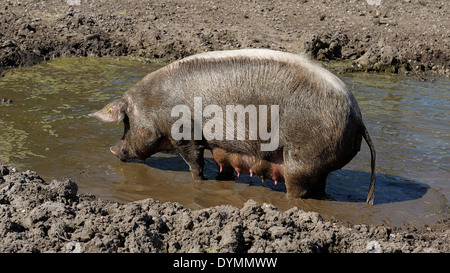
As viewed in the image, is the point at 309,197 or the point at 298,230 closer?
the point at 298,230

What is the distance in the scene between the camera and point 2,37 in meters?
12.6

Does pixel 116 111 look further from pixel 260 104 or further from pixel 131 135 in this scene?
pixel 260 104

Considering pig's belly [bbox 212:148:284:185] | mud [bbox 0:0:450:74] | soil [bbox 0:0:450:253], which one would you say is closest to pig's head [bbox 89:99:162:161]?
pig's belly [bbox 212:148:284:185]

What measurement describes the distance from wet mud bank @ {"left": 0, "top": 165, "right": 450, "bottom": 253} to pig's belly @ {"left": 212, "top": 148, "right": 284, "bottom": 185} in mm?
1059

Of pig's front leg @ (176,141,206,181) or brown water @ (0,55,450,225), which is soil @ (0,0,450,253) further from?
pig's front leg @ (176,141,206,181)

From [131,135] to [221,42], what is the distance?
707cm

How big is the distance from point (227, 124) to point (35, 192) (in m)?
2.22

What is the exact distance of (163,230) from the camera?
465cm

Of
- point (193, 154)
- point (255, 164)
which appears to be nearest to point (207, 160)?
point (193, 154)

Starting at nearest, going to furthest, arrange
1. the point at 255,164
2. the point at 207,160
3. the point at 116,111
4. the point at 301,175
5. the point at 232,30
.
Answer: the point at 301,175 < the point at 255,164 < the point at 116,111 < the point at 207,160 < the point at 232,30

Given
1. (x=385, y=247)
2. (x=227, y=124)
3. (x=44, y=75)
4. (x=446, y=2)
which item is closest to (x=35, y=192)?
(x=227, y=124)

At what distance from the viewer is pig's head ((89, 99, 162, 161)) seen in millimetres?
6852

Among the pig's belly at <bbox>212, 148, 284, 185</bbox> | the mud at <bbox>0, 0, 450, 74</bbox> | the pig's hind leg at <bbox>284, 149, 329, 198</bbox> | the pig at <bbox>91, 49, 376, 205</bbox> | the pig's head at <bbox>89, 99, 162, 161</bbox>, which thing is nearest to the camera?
the pig at <bbox>91, 49, 376, 205</bbox>
